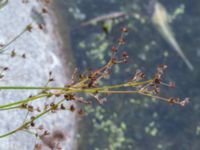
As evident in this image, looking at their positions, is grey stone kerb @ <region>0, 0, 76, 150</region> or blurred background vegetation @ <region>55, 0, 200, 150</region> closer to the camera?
grey stone kerb @ <region>0, 0, 76, 150</region>

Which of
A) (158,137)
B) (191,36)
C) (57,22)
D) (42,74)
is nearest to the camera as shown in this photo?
(42,74)

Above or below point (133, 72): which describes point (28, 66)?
below

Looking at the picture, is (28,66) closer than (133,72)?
Yes

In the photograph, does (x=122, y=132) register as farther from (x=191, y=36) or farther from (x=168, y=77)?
(x=191, y=36)

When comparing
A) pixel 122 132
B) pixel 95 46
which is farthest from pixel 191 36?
pixel 122 132
